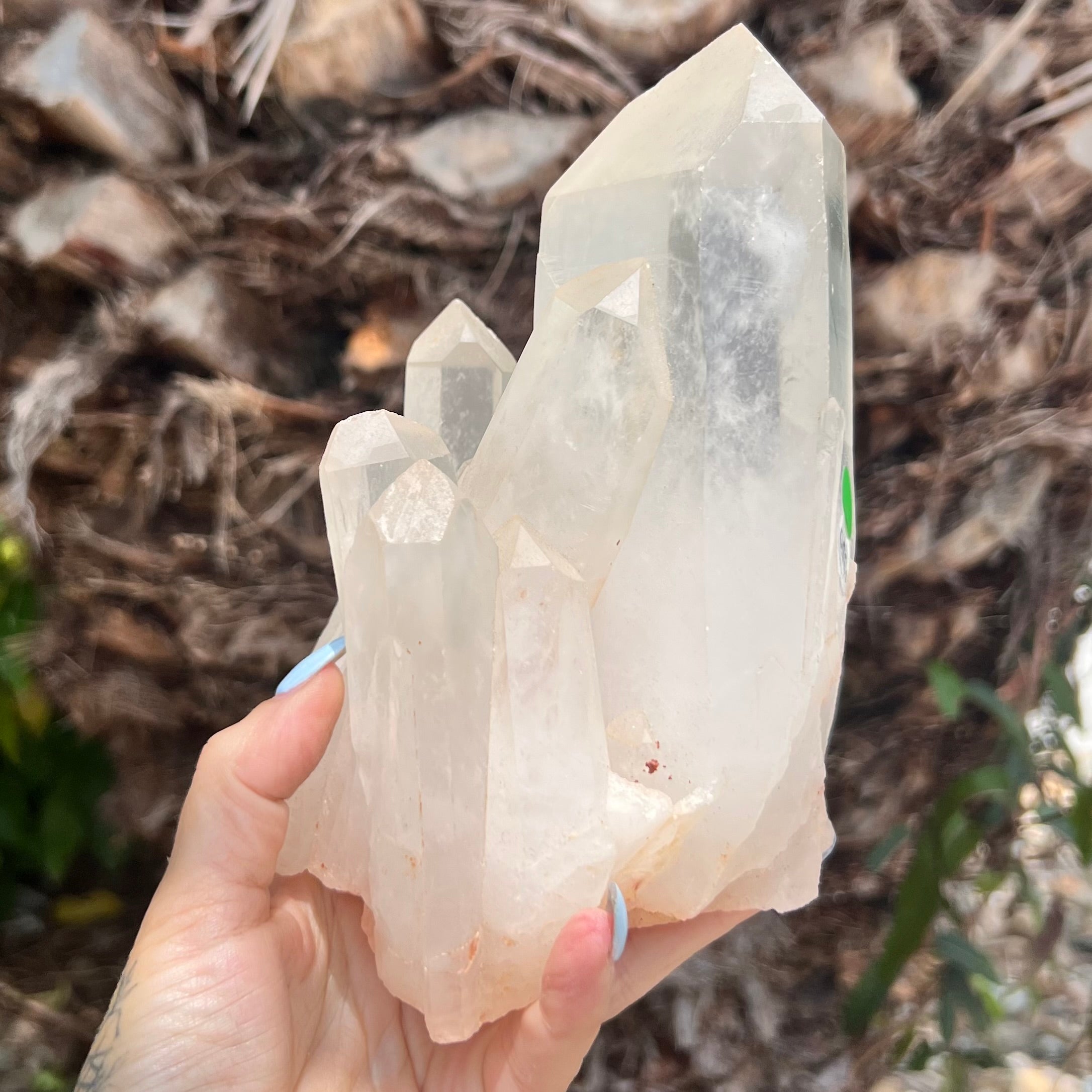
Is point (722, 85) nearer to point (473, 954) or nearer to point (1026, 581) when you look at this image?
point (473, 954)

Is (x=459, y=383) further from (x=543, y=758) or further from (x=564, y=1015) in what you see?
(x=564, y=1015)

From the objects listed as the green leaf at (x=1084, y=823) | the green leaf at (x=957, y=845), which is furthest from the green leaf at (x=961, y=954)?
the green leaf at (x=1084, y=823)

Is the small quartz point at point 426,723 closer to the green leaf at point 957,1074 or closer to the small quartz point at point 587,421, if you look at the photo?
the small quartz point at point 587,421

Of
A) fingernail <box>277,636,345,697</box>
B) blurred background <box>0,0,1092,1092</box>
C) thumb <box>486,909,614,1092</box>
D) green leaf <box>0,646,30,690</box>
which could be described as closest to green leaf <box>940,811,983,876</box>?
blurred background <box>0,0,1092,1092</box>

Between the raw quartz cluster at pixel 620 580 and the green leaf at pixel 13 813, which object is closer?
the raw quartz cluster at pixel 620 580

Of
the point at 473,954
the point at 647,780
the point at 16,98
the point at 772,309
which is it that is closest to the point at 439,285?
the point at 16,98

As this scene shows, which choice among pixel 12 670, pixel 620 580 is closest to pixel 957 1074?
pixel 620 580
